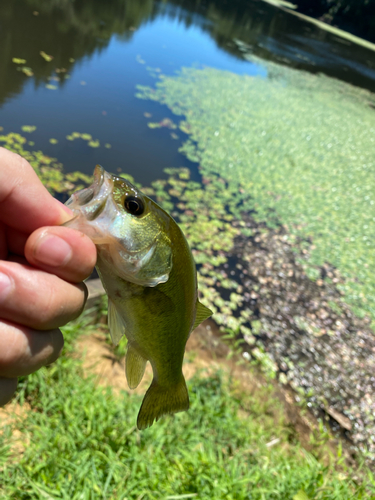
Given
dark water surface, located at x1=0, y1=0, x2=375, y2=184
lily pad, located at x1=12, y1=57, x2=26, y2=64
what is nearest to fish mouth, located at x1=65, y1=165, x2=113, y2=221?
dark water surface, located at x1=0, y1=0, x2=375, y2=184

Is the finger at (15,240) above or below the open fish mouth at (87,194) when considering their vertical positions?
below

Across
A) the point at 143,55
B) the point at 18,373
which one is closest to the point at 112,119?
the point at 143,55

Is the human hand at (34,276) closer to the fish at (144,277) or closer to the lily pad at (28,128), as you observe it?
the fish at (144,277)

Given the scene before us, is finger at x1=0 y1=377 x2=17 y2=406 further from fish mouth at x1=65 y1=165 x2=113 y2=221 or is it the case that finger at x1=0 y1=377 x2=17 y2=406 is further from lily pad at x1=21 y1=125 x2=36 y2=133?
lily pad at x1=21 y1=125 x2=36 y2=133

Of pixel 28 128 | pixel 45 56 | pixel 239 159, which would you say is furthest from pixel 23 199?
pixel 45 56

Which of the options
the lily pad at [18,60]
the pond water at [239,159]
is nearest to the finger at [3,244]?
the pond water at [239,159]
